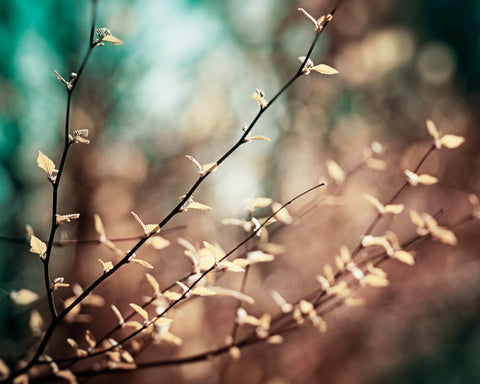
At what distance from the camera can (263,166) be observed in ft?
5.47

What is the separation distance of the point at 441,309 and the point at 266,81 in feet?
4.83

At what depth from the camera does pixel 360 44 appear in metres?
1.81

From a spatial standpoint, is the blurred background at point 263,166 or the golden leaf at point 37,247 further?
the blurred background at point 263,166

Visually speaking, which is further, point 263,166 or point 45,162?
point 263,166

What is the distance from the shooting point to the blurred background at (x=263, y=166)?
4.88ft

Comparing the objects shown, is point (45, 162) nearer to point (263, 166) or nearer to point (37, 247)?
point (37, 247)

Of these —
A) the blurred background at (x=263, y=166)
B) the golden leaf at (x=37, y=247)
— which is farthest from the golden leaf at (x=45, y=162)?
the blurred background at (x=263, y=166)

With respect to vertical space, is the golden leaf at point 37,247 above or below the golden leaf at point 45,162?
below

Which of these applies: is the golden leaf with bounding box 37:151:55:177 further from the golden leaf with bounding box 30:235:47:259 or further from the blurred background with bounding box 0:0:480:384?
the blurred background with bounding box 0:0:480:384

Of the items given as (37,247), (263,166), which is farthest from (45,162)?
(263,166)

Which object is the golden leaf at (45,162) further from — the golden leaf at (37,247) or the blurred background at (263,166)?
the blurred background at (263,166)

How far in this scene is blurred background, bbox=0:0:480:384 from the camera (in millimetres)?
1486

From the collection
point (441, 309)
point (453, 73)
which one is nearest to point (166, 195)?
point (441, 309)

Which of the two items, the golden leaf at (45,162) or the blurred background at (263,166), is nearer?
the golden leaf at (45,162)
